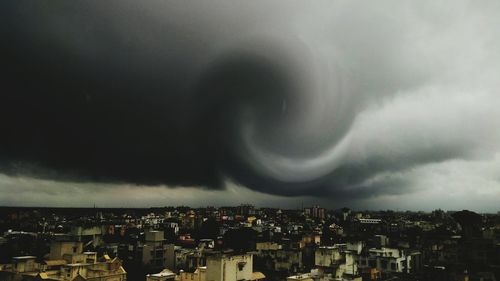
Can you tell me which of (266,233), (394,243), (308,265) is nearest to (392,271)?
(308,265)

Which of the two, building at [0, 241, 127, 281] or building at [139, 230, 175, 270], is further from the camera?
building at [139, 230, 175, 270]

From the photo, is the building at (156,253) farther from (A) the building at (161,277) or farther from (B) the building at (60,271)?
(A) the building at (161,277)

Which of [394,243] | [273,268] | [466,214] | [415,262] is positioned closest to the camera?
[415,262]

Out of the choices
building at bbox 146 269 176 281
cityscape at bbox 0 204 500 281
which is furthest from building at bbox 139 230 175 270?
building at bbox 146 269 176 281

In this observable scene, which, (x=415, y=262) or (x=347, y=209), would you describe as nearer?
(x=415, y=262)

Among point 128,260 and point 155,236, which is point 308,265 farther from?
point 128,260

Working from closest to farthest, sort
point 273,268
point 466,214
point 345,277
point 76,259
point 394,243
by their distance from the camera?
point 345,277
point 76,259
point 273,268
point 394,243
point 466,214

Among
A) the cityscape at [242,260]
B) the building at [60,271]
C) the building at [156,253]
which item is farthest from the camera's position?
the building at [156,253]

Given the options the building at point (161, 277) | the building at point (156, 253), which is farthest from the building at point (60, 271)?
the building at point (156, 253)

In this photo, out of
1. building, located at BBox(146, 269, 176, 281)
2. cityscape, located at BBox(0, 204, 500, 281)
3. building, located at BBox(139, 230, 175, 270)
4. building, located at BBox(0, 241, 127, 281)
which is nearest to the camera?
building, located at BBox(146, 269, 176, 281)

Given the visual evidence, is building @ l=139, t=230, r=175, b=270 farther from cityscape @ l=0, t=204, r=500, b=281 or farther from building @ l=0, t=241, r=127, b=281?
building @ l=0, t=241, r=127, b=281

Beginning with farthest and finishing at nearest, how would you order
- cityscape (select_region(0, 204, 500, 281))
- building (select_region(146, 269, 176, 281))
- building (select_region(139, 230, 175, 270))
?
building (select_region(139, 230, 175, 270)) < cityscape (select_region(0, 204, 500, 281)) < building (select_region(146, 269, 176, 281))
